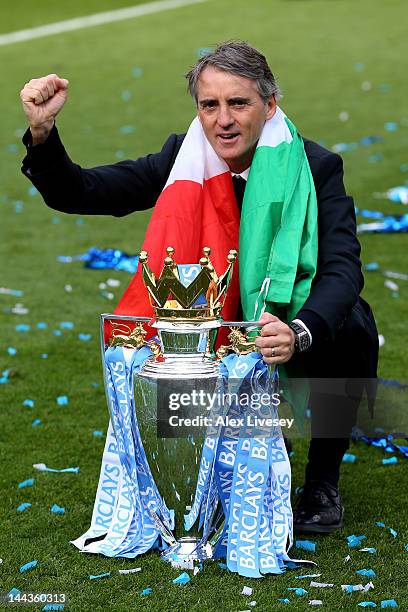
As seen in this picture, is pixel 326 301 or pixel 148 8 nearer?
pixel 326 301

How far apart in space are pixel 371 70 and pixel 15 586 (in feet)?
36.8

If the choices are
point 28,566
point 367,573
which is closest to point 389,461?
point 367,573

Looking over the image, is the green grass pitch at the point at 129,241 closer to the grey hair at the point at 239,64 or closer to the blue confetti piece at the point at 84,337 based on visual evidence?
the blue confetti piece at the point at 84,337

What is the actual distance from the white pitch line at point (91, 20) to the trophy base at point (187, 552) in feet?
43.2

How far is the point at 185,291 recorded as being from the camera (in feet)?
8.94

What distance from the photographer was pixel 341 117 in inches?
437

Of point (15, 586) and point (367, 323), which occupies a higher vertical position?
point (367, 323)

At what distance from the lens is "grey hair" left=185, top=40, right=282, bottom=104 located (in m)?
2.96

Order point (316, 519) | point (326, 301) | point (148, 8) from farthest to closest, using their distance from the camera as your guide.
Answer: point (148, 8) → point (316, 519) → point (326, 301)

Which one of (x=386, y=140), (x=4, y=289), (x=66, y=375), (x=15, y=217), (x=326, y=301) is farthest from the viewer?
(x=386, y=140)

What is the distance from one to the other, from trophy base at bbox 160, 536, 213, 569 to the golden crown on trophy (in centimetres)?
60

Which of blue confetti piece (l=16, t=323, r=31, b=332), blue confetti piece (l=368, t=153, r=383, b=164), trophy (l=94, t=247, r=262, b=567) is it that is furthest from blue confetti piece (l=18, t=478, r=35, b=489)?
blue confetti piece (l=368, t=153, r=383, b=164)

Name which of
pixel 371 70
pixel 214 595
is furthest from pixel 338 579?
pixel 371 70

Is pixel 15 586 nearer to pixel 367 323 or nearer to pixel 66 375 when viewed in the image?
pixel 367 323
